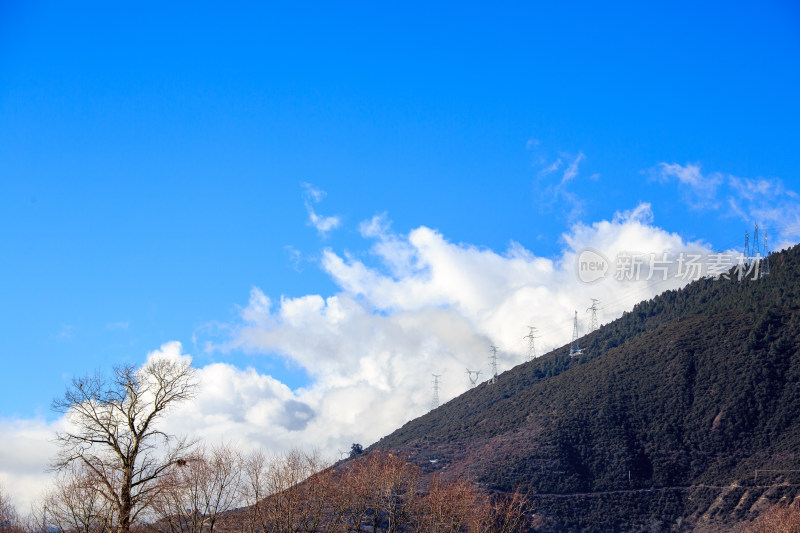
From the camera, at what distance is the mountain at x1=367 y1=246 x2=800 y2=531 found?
8781 cm

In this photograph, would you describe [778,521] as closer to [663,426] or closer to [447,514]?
[447,514]

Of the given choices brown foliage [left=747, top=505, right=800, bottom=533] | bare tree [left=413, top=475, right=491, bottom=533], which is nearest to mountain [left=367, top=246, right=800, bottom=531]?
brown foliage [left=747, top=505, right=800, bottom=533]

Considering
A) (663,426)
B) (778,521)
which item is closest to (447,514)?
(778,521)

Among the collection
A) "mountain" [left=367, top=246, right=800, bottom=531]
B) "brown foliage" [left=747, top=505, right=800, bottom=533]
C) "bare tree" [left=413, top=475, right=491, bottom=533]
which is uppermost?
"mountain" [left=367, top=246, right=800, bottom=531]

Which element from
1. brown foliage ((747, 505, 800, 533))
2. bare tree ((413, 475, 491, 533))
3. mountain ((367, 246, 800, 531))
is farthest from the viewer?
mountain ((367, 246, 800, 531))

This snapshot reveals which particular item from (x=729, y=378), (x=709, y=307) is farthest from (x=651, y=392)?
(x=709, y=307)

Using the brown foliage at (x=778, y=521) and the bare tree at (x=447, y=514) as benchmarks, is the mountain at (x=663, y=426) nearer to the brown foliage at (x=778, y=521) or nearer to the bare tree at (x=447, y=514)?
the brown foliage at (x=778, y=521)

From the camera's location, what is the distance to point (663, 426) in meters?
105

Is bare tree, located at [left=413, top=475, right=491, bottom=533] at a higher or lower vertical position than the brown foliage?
higher

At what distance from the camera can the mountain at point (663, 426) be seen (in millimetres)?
87812

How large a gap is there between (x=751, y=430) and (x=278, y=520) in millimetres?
75993

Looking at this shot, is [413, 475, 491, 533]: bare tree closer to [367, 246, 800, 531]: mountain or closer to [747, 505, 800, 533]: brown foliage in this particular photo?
[747, 505, 800, 533]: brown foliage

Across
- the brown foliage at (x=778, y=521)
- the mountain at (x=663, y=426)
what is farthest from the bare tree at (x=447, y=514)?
the mountain at (x=663, y=426)

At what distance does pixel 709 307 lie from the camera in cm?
13025
